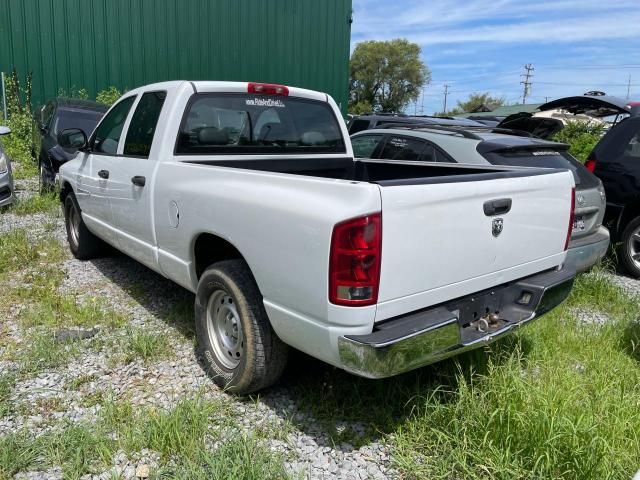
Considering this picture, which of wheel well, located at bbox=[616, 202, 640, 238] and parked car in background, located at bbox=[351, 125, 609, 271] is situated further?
wheel well, located at bbox=[616, 202, 640, 238]

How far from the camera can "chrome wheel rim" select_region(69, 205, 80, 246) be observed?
19.5 ft

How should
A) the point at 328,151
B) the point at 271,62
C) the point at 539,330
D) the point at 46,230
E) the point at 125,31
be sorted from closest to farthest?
the point at 539,330 < the point at 328,151 < the point at 46,230 < the point at 125,31 < the point at 271,62

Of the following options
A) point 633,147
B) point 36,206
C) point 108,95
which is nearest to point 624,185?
point 633,147

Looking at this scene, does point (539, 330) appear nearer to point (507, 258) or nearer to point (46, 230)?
point (507, 258)

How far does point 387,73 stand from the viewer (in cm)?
7200

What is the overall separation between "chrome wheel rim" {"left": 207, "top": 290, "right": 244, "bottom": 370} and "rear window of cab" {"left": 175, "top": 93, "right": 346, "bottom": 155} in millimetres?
1206

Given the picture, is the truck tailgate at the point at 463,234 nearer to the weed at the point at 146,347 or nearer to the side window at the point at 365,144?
the weed at the point at 146,347

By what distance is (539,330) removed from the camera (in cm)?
416

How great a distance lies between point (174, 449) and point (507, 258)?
6.79 ft

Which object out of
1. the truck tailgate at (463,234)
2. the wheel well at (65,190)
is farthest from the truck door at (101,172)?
the truck tailgate at (463,234)

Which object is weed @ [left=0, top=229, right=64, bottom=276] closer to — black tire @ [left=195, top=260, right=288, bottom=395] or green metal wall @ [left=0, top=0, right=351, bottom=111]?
black tire @ [left=195, top=260, right=288, bottom=395]

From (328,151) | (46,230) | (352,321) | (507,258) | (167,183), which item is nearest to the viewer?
(352,321)

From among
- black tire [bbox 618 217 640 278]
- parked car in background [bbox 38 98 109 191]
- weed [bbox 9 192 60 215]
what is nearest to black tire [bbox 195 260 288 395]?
black tire [bbox 618 217 640 278]

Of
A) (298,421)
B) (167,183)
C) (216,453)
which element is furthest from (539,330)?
(167,183)
